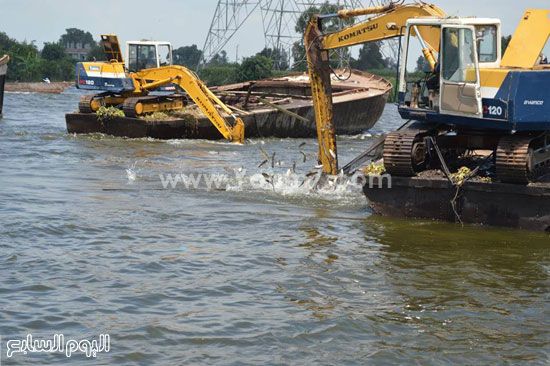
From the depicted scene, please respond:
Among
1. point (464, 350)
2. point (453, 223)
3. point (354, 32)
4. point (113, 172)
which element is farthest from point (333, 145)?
point (464, 350)

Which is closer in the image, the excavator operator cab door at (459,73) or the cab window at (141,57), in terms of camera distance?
the excavator operator cab door at (459,73)

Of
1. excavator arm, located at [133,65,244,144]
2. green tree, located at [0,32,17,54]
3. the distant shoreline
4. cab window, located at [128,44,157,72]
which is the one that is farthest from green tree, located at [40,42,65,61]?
excavator arm, located at [133,65,244,144]

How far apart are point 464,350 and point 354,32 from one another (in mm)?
7589

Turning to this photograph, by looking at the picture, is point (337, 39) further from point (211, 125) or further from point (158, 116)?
point (158, 116)

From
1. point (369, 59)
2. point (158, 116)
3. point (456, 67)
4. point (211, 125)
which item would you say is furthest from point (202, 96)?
point (369, 59)

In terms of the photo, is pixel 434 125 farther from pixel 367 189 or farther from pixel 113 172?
pixel 113 172

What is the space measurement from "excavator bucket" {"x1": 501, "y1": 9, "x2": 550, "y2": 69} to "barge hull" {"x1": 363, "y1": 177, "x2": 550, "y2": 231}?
1770 millimetres

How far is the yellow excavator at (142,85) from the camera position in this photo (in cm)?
2306

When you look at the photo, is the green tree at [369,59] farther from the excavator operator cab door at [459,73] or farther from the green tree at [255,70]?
the excavator operator cab door at [459,73]

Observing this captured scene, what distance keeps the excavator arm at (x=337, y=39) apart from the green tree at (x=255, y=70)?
165 feet

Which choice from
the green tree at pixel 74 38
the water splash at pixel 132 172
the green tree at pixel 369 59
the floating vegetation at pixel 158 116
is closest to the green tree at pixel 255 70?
the green tree at pixel 369 59

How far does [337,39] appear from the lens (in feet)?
46.7

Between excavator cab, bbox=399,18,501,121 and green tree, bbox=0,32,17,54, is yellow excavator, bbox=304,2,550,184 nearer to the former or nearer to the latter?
excavator cab, bbox=399,18,501,121

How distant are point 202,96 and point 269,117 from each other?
3.28 metres
